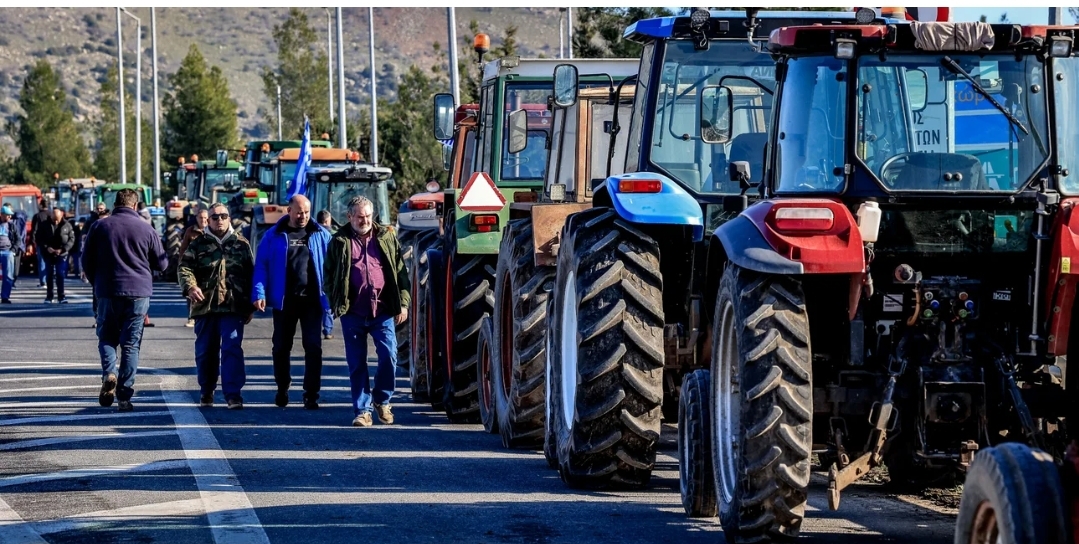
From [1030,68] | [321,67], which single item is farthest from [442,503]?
[321,67]

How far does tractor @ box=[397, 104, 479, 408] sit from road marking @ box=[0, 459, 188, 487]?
13.6ft

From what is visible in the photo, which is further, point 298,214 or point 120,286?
point 298,214

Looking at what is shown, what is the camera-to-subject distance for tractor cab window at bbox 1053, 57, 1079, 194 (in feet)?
26.6

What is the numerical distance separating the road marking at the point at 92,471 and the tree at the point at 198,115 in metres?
66.9

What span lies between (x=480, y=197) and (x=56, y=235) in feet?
68.7

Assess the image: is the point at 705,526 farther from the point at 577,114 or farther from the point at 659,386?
the point at 577,114

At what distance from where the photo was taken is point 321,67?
7712 cm

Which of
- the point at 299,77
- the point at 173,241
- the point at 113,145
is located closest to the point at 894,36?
the point at 173,241

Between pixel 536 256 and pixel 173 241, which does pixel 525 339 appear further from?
pixel 173 241

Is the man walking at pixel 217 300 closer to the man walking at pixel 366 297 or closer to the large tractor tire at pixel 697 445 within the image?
the man walking at pixel 366 297

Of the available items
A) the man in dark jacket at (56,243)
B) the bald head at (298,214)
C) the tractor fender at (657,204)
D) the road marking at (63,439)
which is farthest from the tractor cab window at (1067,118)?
the man in dark jacket at (56,243)

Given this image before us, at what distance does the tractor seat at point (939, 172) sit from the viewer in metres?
8.02

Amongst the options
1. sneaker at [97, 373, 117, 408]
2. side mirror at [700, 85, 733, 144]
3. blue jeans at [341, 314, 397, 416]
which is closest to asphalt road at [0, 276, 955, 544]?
sneaker at [97, 373, 117, 408]

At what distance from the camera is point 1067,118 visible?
26.7ft
